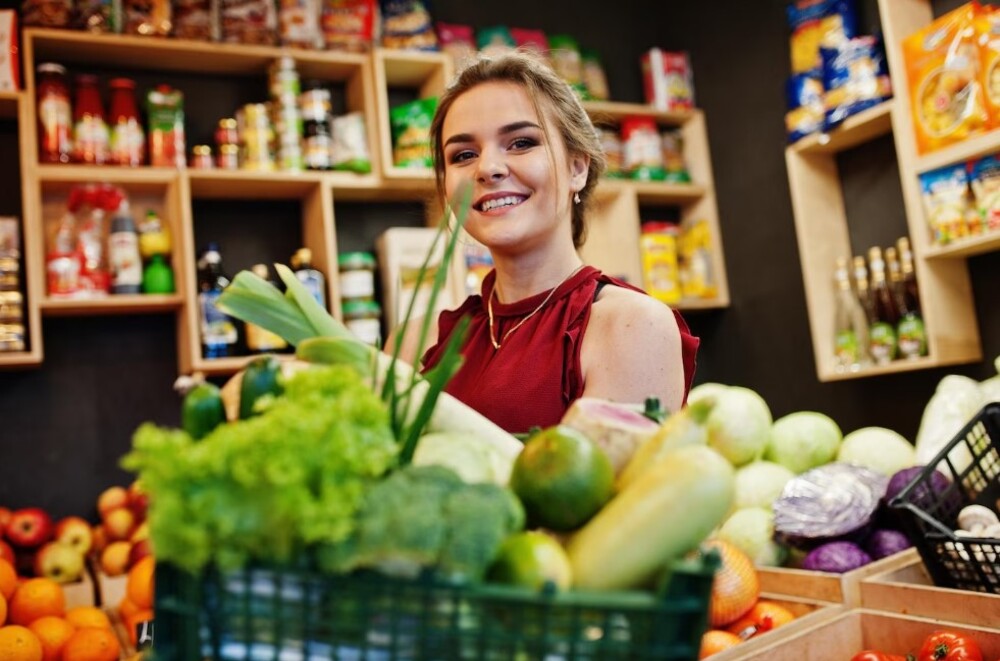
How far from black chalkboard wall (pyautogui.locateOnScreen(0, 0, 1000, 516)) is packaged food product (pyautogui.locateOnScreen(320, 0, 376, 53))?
1.08 ft

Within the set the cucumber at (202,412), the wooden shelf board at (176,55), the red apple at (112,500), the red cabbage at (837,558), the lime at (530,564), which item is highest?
the wooden shelf board at (176,55)

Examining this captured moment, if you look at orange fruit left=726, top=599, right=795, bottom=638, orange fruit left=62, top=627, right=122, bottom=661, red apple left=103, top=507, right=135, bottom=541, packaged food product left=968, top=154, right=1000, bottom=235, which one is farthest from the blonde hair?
red apple left=103, top=507, right=135, bottom=541

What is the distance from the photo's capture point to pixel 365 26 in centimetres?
290

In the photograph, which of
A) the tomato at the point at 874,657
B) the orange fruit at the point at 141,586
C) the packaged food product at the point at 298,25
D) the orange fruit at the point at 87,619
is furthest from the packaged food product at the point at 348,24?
the tomato at the point at 874,657

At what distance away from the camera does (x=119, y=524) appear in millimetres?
2414

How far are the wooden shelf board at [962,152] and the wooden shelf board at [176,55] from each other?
165 cm

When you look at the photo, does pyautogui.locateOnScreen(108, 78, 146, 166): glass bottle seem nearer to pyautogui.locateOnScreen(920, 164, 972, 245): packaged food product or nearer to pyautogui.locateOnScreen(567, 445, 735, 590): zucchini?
pyautogui.locateOnScreen(920, 164, 972, 245): packaged food product

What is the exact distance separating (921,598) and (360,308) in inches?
67.4

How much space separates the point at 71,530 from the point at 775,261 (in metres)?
2.34

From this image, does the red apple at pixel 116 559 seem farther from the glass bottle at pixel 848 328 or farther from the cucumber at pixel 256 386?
the glass bottle at pixel 848 328

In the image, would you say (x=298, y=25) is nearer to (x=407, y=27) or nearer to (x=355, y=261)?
(x=407, y=27)

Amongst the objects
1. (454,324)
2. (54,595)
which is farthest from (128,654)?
(454,324)

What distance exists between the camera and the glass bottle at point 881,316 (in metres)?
2.61

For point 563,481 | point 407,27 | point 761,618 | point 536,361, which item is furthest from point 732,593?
point 407,27
